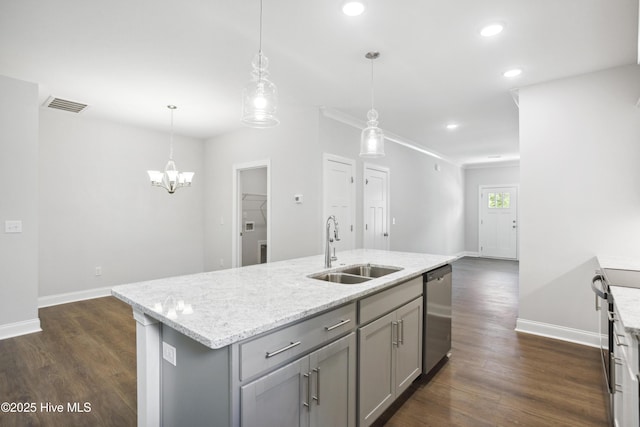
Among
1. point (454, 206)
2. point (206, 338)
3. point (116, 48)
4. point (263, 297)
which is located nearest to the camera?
point (206, 338)

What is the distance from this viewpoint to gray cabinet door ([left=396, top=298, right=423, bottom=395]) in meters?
2.08

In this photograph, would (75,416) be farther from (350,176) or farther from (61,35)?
(350,176)

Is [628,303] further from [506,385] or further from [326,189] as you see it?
[326,189]

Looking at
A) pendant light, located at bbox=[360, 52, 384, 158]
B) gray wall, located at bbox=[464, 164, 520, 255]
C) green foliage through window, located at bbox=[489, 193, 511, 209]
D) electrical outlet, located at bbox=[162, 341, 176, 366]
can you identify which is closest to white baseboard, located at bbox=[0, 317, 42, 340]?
electrical outlet, located at bbox=[162, 341, 176, 366]

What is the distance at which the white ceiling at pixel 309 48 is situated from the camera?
2191mm

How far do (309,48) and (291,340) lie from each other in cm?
234

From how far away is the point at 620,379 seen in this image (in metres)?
1.46

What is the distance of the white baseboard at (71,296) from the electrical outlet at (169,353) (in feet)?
13.4

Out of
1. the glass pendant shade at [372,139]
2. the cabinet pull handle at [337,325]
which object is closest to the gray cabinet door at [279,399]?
the cabinet pull handle at [337,325]

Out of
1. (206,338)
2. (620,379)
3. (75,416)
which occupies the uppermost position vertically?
(206,338)

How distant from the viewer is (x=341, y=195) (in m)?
4.53

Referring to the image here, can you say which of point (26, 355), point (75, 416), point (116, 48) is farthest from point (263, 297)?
point (26, 355)

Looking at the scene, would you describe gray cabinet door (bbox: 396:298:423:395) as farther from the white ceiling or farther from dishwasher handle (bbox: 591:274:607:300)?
the white ceiling

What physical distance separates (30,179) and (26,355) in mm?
1777
